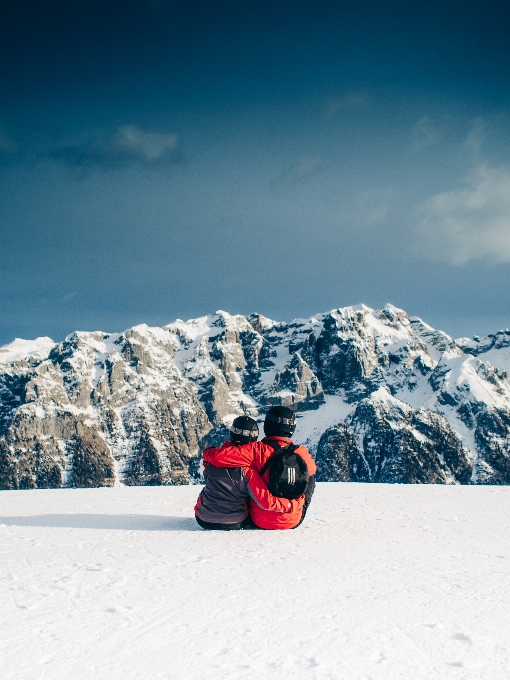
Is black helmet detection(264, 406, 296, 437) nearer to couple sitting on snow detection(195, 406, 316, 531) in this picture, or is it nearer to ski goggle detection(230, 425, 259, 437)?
couple sitting on snow detection(195, 406, 316, 531)

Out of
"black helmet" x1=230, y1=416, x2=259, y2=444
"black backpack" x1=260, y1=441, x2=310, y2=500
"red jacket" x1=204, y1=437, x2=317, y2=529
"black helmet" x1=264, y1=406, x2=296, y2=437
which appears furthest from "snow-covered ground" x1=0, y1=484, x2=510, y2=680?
"black helmet" x1=264, y1=406, x2=296, y2=437

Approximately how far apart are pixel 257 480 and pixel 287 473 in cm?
51

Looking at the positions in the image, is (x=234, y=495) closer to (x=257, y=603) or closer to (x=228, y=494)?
(x=228, y=494)

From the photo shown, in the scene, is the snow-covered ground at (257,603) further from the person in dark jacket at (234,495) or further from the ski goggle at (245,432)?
the ski goggle at (245,432)

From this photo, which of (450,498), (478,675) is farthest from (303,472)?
(450,498)

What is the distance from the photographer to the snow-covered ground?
3.06m

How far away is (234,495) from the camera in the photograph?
7664 millimetres

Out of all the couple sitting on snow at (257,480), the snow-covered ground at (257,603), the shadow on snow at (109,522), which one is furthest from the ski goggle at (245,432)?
the shadow on snow at (109,522)

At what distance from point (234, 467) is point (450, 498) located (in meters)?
7.48

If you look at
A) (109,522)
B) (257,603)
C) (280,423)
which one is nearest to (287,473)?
(280,423)

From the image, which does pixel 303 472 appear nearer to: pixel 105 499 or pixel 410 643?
pixel 410 643

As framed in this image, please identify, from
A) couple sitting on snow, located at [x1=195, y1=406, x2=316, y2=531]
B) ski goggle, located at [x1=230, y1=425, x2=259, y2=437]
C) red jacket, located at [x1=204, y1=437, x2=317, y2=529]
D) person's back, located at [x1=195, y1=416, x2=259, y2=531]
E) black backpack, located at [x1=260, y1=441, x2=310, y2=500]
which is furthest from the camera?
ski goggle, located at [x1=230, y1=425, x2=259, y2=437]

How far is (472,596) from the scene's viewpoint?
4250mm

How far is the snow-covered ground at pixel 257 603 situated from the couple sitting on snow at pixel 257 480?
34 centimetres
